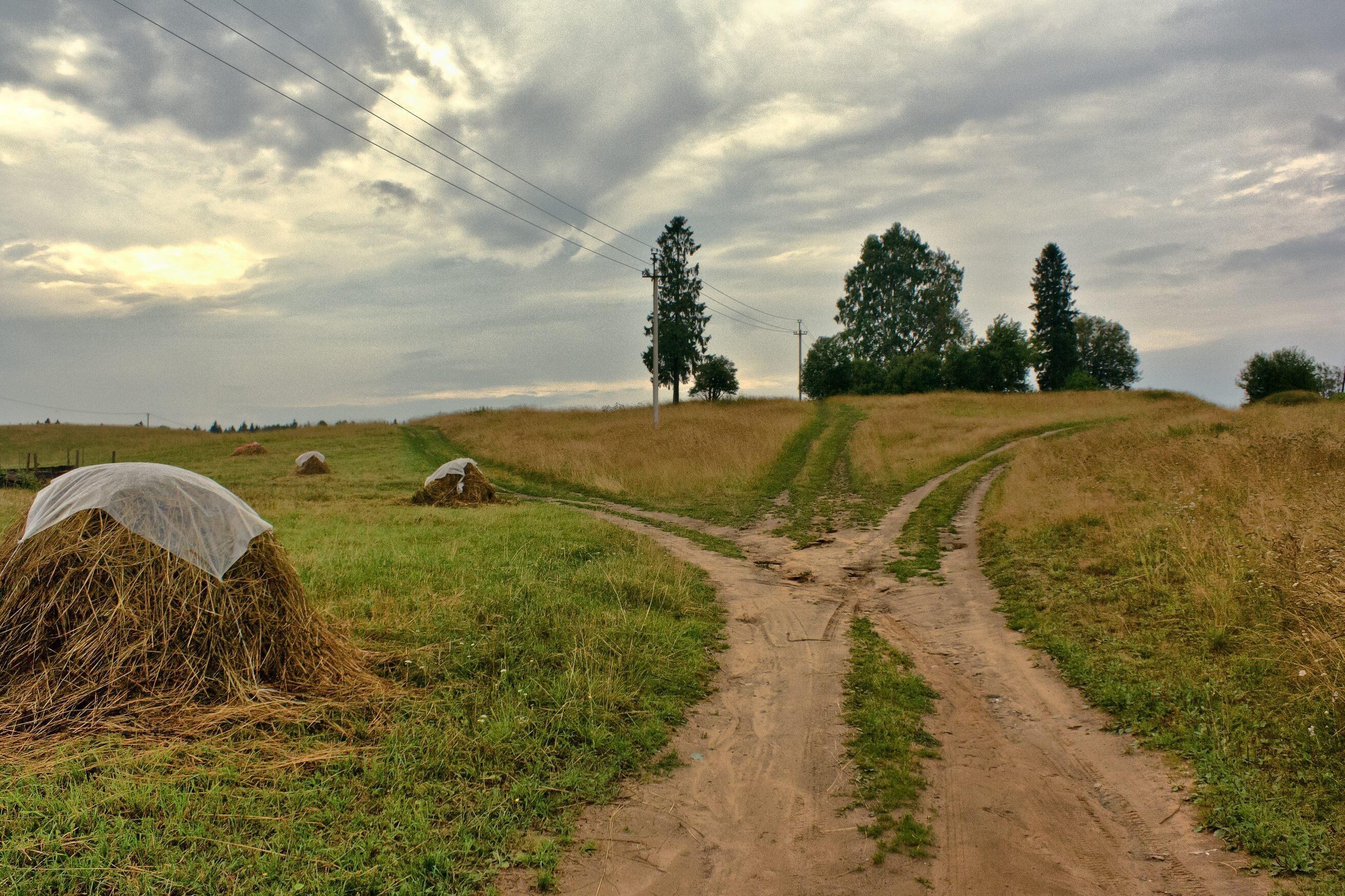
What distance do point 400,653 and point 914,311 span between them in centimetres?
6873

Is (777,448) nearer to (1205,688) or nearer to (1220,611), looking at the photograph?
(1220,611)

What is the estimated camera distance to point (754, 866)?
A: 172 inches

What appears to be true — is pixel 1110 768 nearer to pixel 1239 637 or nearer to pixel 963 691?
pixel 963 691

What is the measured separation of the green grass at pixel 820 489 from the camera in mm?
15859

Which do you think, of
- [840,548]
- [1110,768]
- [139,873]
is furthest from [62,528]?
[840,548]

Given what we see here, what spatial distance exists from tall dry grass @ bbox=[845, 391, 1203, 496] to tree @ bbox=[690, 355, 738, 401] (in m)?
9.84

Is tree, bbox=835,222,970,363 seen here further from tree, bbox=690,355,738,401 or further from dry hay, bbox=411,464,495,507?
dry hay, bbox=411,464,495,507

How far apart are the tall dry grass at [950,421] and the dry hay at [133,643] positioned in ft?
55.5

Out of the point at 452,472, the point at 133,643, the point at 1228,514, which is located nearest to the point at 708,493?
the point at 452,472

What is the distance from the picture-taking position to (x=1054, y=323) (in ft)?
225

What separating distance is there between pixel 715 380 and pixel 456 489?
38.1 meters

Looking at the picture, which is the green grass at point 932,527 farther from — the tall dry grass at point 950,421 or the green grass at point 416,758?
the green grass at point 416,758

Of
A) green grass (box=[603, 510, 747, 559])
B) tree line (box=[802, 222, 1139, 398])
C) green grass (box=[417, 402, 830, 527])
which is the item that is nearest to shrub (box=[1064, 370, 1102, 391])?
tree line (box=[802, 222, 1139, 398])

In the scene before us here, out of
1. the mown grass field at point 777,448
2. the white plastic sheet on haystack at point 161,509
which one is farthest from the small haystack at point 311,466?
the white plastic sheet on haystack at point 161,509
